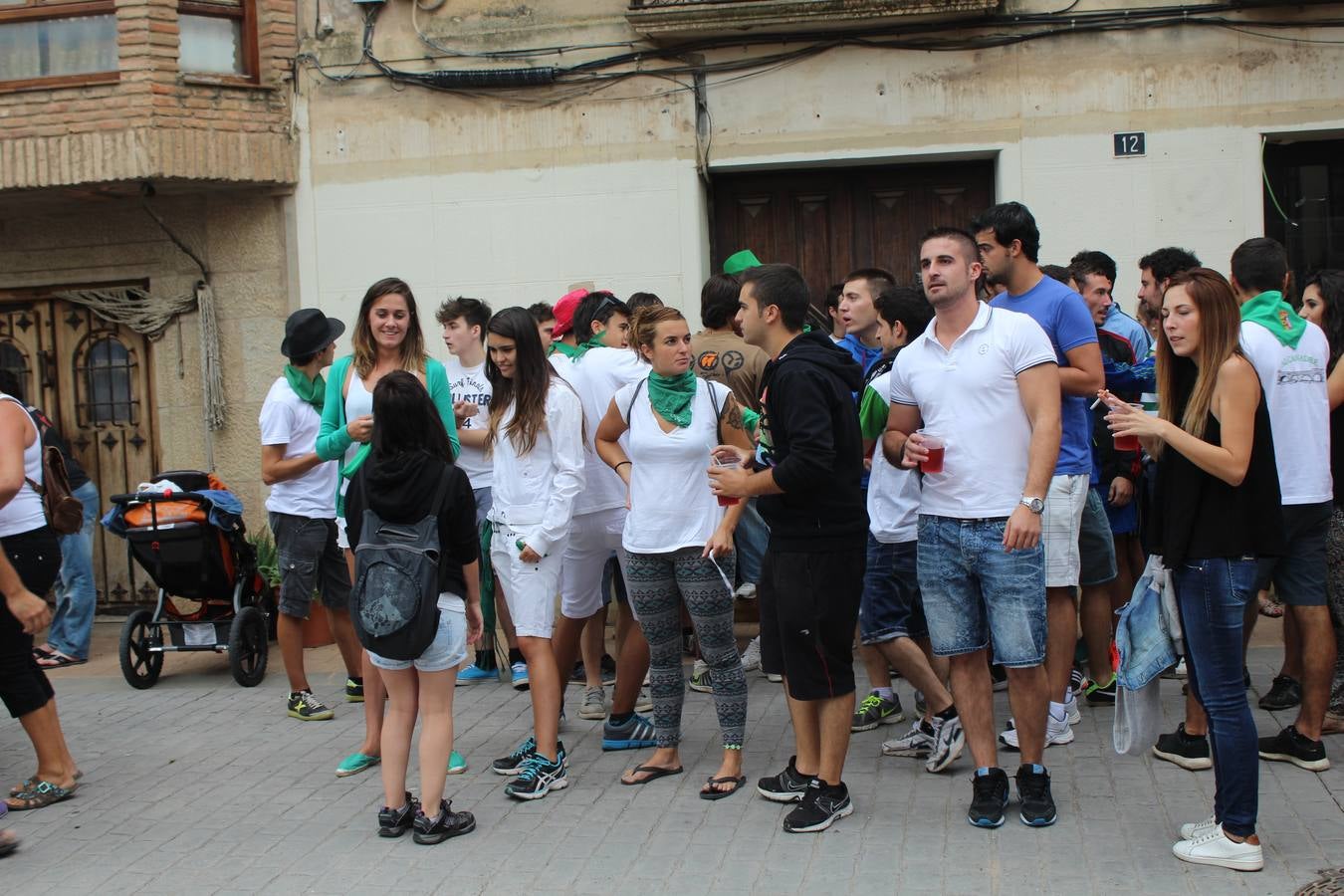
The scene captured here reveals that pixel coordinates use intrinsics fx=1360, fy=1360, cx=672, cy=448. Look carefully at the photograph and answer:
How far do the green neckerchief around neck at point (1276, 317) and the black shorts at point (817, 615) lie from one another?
6.10 ft

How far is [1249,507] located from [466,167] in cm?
666

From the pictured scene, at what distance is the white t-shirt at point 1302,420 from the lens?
5.32 m

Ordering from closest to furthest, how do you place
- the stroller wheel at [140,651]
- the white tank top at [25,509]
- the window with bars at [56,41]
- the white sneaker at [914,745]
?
the white tank top at [25,509] < the white sneaker at [914,745] < the stroller wheel at [140,651] < the window with bars at [56,41]

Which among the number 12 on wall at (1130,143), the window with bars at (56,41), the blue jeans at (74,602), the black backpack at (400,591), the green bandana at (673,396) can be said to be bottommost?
the blue jeans at (74,602)

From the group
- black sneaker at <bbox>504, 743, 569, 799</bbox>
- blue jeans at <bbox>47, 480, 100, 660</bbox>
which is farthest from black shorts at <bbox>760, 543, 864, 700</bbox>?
blue jeans at <bbox>47, 480, 100, 660</bbox>

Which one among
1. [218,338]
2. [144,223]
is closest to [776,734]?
[218,338]

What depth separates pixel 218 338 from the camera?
1005cm

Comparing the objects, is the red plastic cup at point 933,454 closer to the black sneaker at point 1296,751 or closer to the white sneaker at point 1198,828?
the white sneaker at point 1198,828

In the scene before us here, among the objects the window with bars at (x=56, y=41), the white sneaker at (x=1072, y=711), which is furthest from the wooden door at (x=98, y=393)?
the white sneaker at (x=1072, y=711)

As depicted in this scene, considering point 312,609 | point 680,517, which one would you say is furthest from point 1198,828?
point 312,609

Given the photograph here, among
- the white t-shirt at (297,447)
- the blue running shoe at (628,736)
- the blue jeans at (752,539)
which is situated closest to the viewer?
the blue running shoe at (628,736)

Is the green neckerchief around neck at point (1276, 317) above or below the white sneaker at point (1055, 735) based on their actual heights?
above

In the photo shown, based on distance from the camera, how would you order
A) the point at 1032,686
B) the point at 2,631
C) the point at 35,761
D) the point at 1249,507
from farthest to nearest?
1. the point at 35,761
2. the point at 2,631
3. the point at 1032,686
4. the point at 1249,507

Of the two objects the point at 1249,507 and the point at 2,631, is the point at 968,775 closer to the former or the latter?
the point at 1249,507
